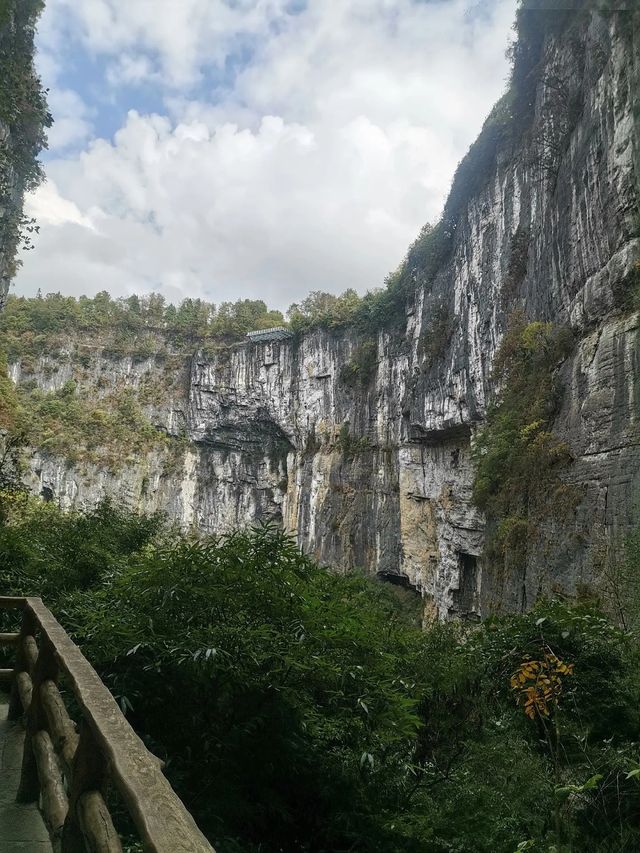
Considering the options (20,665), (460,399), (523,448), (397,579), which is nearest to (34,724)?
(20,665)

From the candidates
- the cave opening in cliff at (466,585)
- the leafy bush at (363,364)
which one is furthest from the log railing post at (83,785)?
the leafy bush at (363,364)

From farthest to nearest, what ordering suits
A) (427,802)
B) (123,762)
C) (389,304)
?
1. (389,304)
2. (427,802)
3. (123,762)

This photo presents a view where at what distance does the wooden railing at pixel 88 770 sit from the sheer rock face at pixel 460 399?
9.23 m

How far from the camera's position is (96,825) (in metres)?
1.65

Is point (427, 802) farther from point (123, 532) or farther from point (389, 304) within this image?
point (389, 304)

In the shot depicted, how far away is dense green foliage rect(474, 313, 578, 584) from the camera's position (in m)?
12.9

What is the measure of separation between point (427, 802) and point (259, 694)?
1.71 m

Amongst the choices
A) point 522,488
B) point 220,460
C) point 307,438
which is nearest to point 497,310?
point 522,488

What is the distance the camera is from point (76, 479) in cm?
4209

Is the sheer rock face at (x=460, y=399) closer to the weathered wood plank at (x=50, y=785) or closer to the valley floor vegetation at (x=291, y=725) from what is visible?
the valley floor vegetation at (x=291, y=725)

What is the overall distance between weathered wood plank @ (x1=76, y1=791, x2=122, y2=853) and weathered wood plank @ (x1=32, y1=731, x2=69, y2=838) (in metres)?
0.22

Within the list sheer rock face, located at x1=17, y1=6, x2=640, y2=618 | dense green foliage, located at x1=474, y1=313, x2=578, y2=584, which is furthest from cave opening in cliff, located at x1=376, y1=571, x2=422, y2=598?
dense green foliage, located at x1=474, y1=313, x2=578, y2=584

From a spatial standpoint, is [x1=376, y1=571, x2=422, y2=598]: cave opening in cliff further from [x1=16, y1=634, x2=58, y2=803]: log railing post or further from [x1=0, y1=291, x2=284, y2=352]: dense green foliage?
[x1=0, y1=291, x2=284, y2=352]: dense green foliage

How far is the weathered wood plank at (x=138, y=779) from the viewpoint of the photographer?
4.08 ft
